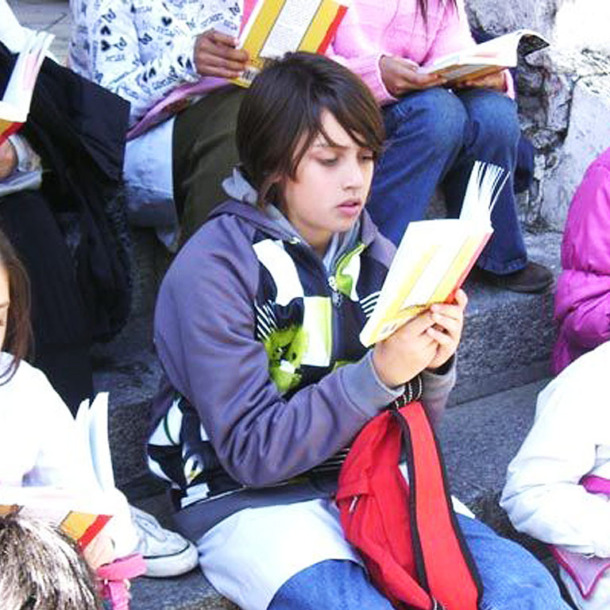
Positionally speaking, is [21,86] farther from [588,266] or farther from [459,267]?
[588,266]

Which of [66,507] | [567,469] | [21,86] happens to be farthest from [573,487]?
[21,86]

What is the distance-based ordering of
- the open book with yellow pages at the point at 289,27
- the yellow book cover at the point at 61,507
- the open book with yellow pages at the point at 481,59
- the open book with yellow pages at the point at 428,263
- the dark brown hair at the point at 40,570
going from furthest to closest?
the open book with yellow pages at the point at 481,59, the open book with yellow pages at the point at 289,27, the open book with yellow pages at the point at 428,263, the yellow book cover at the point at 61,507, the dark brown hair at the point at 40,570

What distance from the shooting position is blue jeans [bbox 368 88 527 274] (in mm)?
2906

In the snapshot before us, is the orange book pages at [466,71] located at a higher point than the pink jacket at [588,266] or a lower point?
higher

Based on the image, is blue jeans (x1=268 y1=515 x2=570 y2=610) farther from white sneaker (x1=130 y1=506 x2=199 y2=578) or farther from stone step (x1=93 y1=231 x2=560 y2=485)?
stone step (x1=93 y1=231 x2=560 y2=485)

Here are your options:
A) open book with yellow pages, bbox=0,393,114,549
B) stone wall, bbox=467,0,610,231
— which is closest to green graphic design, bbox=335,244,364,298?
open book with yellow pages, bbox=0,393,114,549

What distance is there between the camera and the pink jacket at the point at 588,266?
2.84m

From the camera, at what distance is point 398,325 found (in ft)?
6.31

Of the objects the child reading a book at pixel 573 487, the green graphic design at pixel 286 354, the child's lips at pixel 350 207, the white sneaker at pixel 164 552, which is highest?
the child's lips at pixel 350 207

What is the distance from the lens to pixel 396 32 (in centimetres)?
311

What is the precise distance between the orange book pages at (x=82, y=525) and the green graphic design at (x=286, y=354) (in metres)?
0.66

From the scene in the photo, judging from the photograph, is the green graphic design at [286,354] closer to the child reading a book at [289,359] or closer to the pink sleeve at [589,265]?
the child reading a book at [289,359]

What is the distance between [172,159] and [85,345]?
567 mm

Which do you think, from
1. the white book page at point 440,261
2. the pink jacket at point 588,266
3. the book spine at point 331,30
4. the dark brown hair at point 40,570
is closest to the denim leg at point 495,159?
the pink jacket at point 588,266
